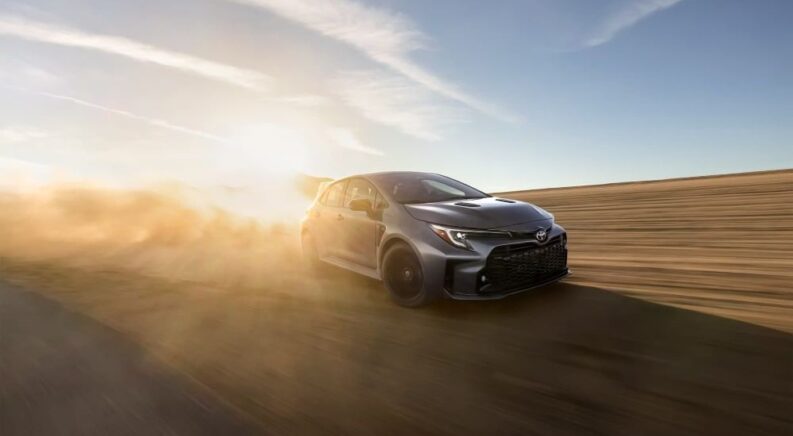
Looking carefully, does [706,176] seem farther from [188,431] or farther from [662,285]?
[188,431]

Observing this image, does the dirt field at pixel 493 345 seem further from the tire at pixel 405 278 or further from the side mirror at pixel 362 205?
the side mirror at pixel 362 205

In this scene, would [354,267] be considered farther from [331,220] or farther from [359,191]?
[359,191]

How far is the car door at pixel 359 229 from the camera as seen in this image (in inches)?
230

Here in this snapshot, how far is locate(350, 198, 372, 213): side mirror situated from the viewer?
5.83m

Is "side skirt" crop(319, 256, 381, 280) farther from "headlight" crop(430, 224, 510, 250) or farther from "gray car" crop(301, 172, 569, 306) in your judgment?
"headlight" crop(430, 224, 510, 250)

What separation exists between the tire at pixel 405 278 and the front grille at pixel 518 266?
2.03 ft

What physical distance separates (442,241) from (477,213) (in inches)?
18.5

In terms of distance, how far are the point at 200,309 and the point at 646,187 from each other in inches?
632

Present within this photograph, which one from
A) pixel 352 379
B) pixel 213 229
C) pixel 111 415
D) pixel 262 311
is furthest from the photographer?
pixel 213 229

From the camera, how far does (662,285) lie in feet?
18.8

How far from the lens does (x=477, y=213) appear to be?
506cm

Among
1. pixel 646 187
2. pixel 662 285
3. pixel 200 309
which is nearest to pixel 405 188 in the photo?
pixel 200 309

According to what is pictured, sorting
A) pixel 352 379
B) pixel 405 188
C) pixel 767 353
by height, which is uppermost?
pixel 405 188

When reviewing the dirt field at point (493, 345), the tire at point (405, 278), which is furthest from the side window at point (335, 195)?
the tire at point (405, 278)
